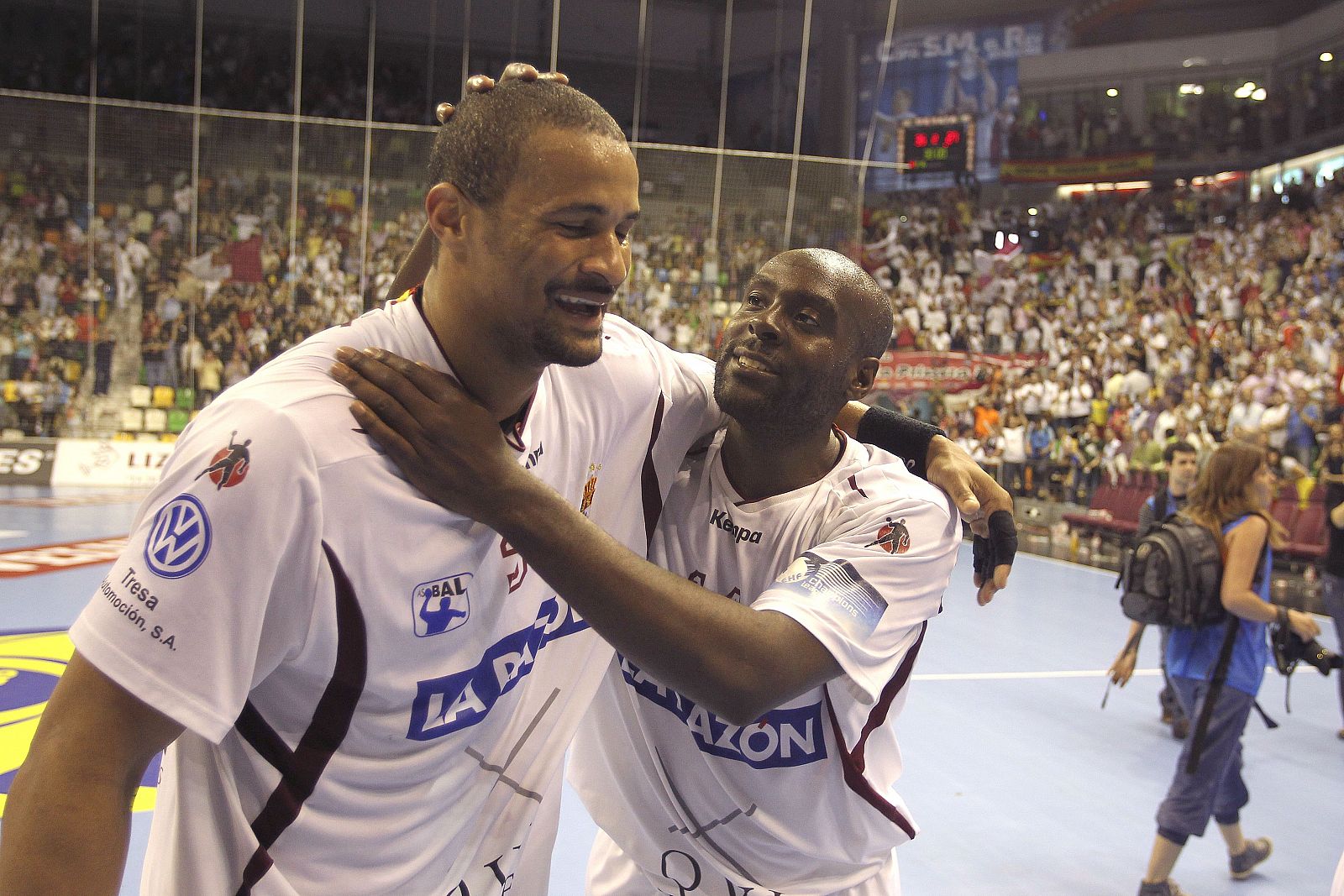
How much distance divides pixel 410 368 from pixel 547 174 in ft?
1.23

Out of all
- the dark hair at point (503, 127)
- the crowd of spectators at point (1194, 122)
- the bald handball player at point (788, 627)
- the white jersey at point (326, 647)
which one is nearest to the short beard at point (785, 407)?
the bald handball player at point (788, 627)

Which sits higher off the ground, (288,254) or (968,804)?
(288,254)

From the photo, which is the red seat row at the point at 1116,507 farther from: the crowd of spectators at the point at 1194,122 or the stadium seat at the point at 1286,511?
the crowd of spectators at the point at 1194,122

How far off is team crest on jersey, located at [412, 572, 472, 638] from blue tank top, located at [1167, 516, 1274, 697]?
4002mm

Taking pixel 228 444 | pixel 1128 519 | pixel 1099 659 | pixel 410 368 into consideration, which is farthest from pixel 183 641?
pixel 1128 519

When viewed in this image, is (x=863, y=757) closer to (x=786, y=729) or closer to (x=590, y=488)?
(x=786, y=729)

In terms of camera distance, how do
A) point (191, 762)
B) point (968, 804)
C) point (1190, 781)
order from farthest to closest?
1. point (968, 804)
2. point (1190, 781)
3. point (191, 762)

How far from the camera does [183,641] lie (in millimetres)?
1305

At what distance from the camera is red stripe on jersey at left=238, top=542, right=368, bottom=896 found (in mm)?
1508

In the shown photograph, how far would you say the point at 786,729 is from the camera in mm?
2174

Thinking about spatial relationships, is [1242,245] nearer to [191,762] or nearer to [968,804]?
[968,804]

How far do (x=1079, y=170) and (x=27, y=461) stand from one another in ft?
72.1

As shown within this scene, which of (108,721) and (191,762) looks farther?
(191,762)

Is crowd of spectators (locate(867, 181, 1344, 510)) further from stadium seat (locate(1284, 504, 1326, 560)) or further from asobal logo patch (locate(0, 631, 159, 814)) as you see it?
asobal logo patch (locate(0, 631, 159, 814))
